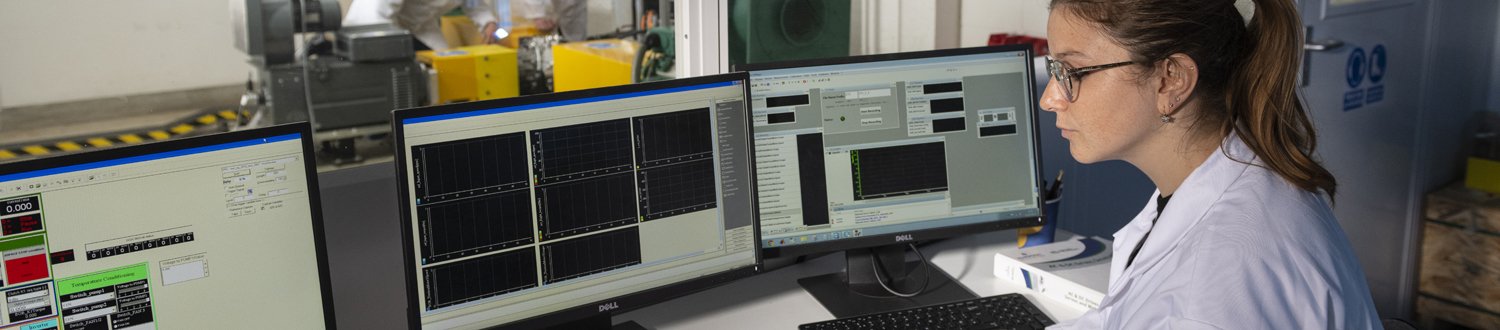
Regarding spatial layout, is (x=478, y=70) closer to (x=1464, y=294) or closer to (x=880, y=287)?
(x=880, y=287)

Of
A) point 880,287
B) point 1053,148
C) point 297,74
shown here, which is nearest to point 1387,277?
point 1053,148

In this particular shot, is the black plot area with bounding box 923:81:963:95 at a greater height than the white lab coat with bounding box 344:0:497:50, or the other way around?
the white lab coat with bounding box 344:0:497:50

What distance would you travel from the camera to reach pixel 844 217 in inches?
63.1

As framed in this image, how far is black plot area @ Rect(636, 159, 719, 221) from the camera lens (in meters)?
1.40

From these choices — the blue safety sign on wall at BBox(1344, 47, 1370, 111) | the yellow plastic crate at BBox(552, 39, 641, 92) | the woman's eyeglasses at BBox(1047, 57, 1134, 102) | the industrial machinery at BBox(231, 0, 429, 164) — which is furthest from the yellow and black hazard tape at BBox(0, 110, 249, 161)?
the woman's eyeglasses at BBox(1047, 57, 1134, 102)

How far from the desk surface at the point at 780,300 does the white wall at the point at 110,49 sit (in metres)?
5.56

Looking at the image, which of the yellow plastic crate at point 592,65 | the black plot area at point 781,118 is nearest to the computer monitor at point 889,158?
the black plot area at point 781,118

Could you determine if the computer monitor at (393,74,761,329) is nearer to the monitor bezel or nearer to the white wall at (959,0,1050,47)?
the monitor bezel

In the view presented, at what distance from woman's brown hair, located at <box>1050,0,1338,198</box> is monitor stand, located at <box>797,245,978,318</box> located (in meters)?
0.64

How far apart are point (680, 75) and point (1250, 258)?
49.7 inches

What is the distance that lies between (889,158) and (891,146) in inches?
0.7

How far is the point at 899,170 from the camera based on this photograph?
162 cm

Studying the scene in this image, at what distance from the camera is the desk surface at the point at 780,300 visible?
1.53m

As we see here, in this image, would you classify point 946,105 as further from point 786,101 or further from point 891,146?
point 786,101
